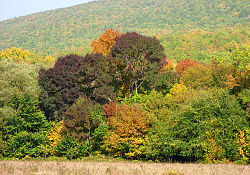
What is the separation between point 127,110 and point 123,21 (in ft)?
431

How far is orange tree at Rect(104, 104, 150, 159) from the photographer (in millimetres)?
28109

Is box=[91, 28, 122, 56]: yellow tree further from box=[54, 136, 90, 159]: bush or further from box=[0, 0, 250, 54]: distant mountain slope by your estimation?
box=[0, 0, 250, 54]: distant mountain slope

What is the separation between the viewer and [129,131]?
2789 cm

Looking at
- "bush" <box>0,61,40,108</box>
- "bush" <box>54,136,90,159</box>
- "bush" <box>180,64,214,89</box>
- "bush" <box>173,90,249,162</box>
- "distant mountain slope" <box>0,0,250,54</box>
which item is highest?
"distant mountain slope" <box>0,0,250,54</box>

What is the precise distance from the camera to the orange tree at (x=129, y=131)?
28109mm

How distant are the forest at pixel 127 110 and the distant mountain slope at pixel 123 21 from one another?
251ft

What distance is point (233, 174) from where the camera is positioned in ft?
54.1

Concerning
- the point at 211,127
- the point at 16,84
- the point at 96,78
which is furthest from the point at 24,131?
the point at 211,127

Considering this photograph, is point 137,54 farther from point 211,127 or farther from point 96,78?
point 211,127

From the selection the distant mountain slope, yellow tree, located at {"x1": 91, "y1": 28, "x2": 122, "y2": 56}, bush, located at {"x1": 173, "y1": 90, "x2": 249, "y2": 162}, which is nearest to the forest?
bush, located at {"x1": 173, "y1": 90, "x2": 249, "y2": 162}

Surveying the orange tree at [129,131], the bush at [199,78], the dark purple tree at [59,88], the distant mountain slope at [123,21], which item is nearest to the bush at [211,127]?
the orange tree at [129,131]

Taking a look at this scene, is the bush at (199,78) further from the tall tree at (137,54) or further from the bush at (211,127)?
the bush at (211,127)

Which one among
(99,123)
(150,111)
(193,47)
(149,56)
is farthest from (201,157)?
(193,47)

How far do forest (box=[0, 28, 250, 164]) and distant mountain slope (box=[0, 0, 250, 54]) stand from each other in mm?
76456
